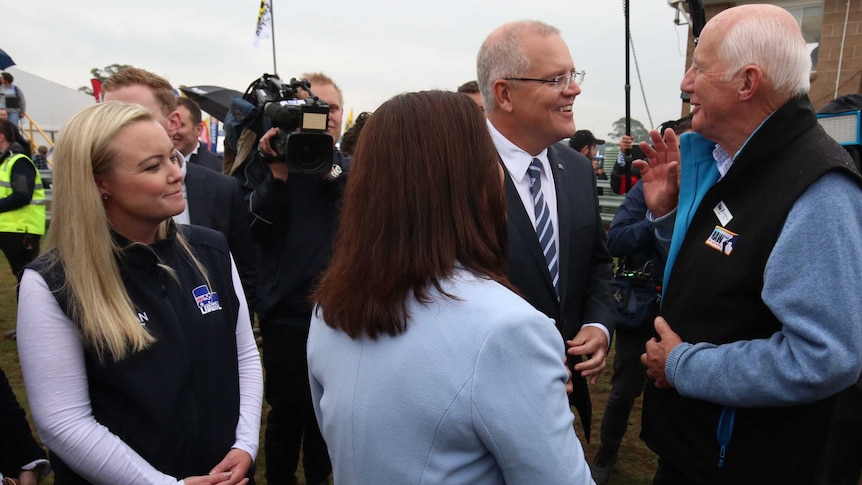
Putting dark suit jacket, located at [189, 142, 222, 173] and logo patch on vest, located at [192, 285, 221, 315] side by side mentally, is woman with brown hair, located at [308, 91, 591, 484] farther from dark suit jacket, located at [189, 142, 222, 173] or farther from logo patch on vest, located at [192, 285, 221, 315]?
dark suit jacket, located at [189, 142, 222, 173]

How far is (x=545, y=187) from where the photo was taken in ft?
7.93

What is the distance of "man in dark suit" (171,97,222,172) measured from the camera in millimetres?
4328

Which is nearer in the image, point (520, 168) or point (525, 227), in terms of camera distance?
point (525, 227)

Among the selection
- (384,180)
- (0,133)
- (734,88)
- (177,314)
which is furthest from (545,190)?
(0,133)

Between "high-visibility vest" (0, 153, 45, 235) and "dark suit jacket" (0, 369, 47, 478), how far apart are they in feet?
15.7

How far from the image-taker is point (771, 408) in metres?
1.77

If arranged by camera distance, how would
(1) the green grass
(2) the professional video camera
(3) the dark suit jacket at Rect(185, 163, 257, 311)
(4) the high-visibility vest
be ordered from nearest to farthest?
(2) the professional video camera, (3) the dark suit jacket at Rect(185, 163, 257, 311), (1) the green grass, (4) the high-visibility vest

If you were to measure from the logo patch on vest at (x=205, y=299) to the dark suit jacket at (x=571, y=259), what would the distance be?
968mm

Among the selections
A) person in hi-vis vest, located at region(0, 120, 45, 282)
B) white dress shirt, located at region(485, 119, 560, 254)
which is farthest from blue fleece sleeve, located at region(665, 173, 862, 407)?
person in hi-vis vest, located at region(0, 120, 45, 282)

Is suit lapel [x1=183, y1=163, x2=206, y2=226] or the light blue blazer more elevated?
suit lapel [x1=183, y1=163, x2=206, y2=226]

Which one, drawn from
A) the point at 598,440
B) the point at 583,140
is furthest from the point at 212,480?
the point at 583,140

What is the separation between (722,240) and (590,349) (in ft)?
2.19

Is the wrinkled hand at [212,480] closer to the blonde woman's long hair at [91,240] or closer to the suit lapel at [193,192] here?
the blonde woman's long hair at [91,240]

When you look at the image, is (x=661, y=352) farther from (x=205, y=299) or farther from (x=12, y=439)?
(x=12, y=439)
